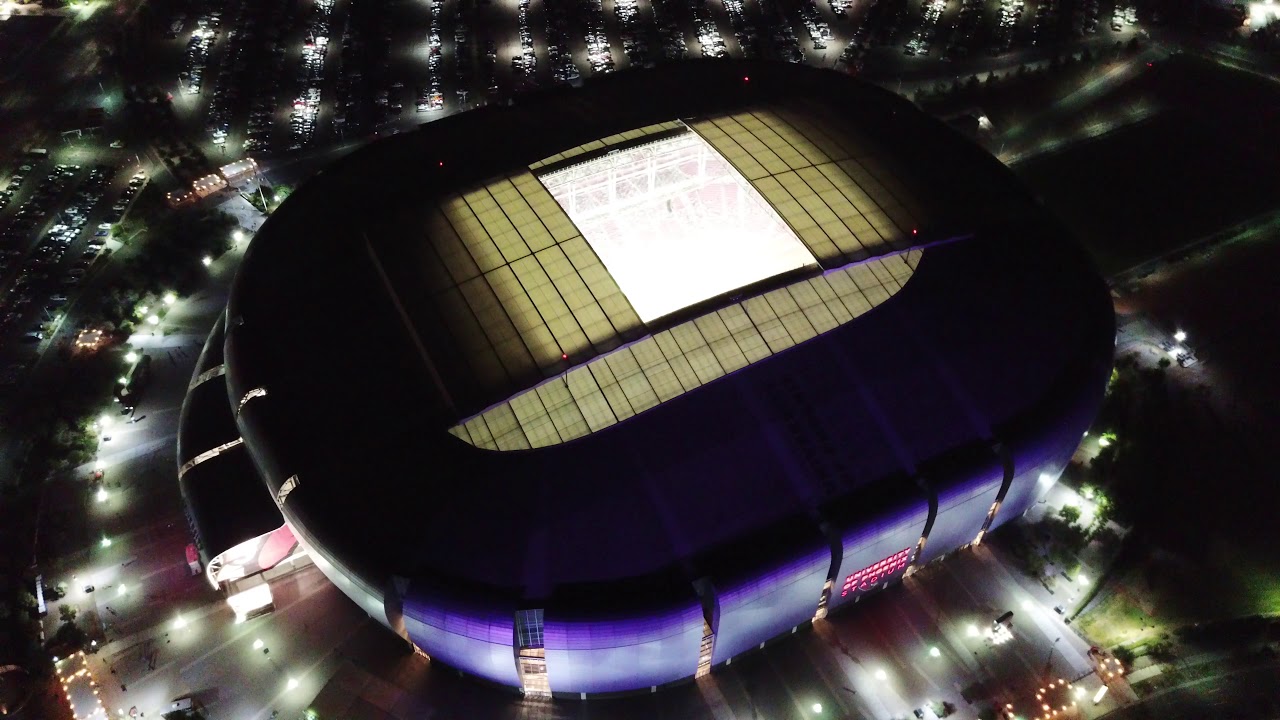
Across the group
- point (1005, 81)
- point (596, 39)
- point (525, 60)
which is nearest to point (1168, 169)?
point (1005, 81)

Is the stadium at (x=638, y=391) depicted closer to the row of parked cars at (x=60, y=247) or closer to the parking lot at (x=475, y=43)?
the row of parked cars at (x=60, y=247)

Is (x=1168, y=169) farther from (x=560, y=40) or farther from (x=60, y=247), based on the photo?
(x=60, y=247)

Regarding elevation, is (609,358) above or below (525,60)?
above

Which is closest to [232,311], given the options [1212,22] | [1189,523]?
[1189,523]

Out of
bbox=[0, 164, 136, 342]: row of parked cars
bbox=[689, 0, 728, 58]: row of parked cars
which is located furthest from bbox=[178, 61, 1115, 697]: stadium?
bbox=[689, 0, 728, 58]: row of parked cars

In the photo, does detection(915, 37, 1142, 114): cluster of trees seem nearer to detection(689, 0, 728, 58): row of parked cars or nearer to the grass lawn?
the grass lawn
